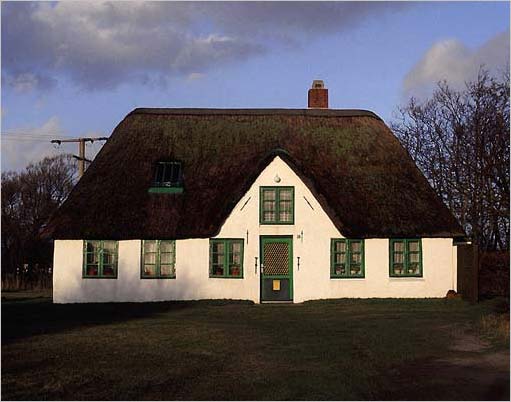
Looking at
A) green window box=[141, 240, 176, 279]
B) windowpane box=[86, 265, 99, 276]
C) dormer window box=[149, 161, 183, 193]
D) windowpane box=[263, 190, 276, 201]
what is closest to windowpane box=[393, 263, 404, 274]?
windowpane box=[263, 190, 276, 201]

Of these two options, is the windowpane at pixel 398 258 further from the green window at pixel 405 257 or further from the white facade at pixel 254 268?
the white facade at pixel 254 268

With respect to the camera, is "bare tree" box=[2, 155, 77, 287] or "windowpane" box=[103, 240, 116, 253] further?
"bare tree" box=[2, 155, 77, 287]

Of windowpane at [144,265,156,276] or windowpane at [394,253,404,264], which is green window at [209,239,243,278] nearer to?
windowpane at [144,265,156,276]

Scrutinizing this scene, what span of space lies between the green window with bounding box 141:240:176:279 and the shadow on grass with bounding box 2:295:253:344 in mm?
1036

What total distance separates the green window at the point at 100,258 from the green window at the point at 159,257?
1065 millimetres

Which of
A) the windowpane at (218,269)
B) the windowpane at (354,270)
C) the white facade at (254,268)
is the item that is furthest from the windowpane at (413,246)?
the windowpane at (218,269)

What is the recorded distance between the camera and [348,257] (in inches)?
990

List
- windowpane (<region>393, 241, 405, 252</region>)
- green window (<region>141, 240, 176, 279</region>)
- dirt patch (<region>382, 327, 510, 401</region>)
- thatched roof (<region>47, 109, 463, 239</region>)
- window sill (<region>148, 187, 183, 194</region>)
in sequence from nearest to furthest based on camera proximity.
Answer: dirt patch (<region>382, 327, 510, 401</region>)
thatched roof (<region>47, 109, 463, 239</region>)
green window (<region>141, 240, 176, 279</region>)
windowpane (<region>393, 241, 405, 252</region>)
window sill (<region>148, 187, 183, 194</region>)

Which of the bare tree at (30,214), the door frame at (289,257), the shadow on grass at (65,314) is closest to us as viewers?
the shadow on grass at (65,314)

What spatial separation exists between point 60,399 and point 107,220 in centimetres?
1631

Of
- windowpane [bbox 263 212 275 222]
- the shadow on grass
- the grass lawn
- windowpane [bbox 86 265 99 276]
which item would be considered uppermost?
windowpane [bbox 263 212 275 222]

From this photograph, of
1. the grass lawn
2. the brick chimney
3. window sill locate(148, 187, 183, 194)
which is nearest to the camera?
the grass lawn

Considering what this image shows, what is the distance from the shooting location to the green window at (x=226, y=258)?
25.0m

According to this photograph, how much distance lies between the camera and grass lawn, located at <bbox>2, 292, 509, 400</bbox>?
31.7 ft
